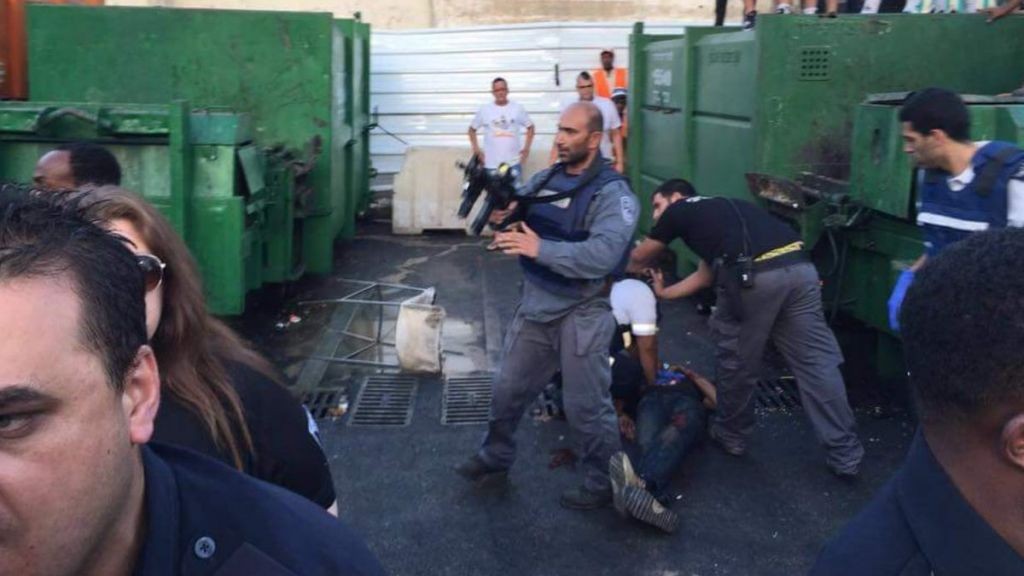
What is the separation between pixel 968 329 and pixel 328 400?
5071mm

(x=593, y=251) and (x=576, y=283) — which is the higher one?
(x=593, y=251)

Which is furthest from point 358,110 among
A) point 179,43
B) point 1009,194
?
point 1009,194

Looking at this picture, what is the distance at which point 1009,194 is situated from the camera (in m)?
4.05

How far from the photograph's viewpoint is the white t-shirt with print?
38.2ft

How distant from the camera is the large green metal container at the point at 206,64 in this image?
755 centimetres

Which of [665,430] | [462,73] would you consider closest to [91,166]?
[665,430]

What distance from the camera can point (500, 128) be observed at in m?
11.7

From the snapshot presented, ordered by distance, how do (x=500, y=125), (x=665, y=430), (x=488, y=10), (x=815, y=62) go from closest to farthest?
1. (x=665, y=430)
2. (x=815, y=62)
3. (x=500, y=125)
4. (x=488, y=10)

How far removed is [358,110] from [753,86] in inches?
201

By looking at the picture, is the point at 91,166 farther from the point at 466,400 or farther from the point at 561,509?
the point at 466,400

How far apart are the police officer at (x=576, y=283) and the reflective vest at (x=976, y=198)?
46.2 inches

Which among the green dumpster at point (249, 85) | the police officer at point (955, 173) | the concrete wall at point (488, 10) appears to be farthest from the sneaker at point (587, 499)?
the concrete wall at point (488, 10)

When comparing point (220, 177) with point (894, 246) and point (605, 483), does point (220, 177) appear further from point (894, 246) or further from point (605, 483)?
point (894, 246)

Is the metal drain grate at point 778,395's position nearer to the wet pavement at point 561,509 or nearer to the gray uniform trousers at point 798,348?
the wet pavement at point 561,509
